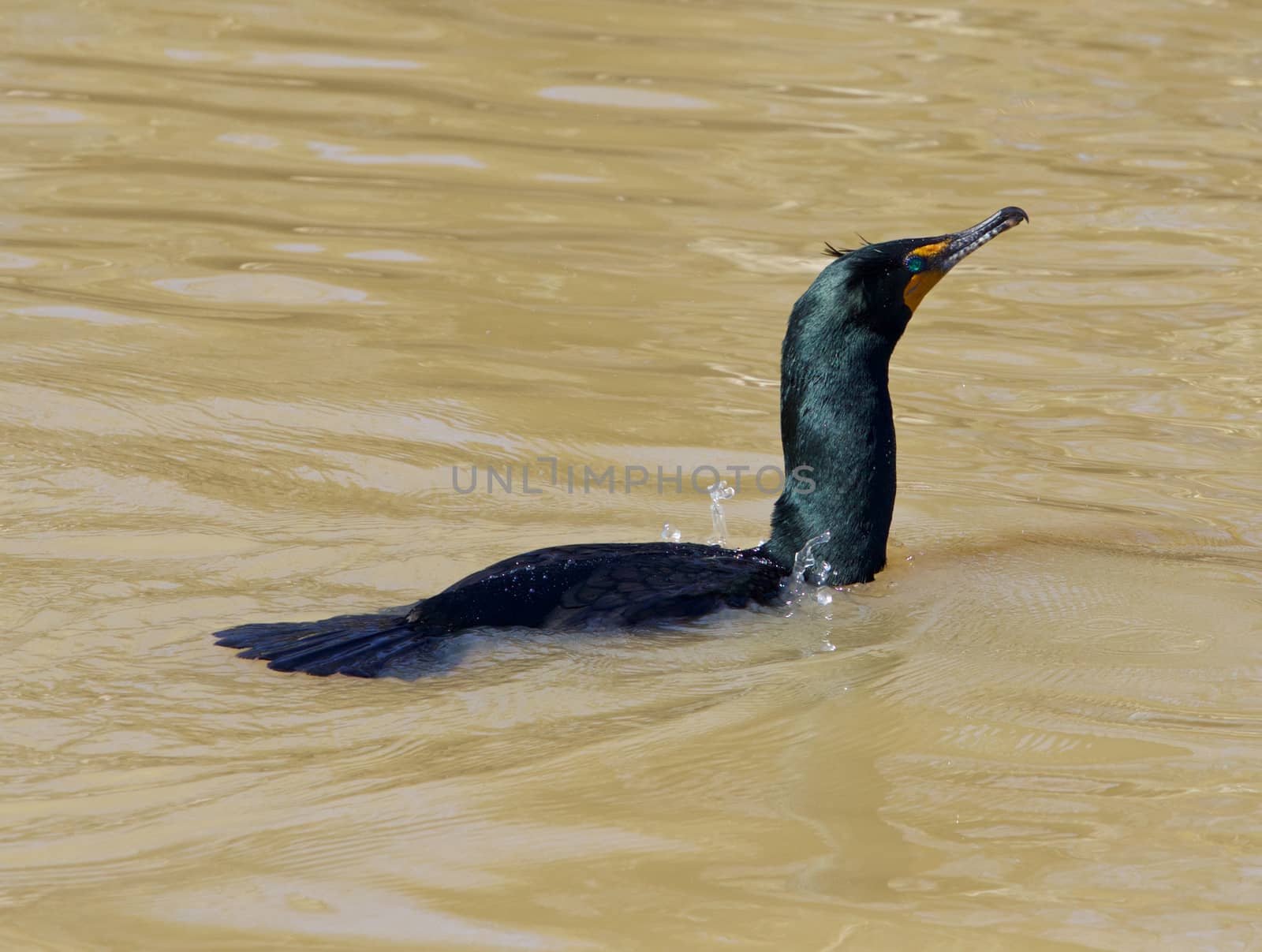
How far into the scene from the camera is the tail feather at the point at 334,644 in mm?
3852

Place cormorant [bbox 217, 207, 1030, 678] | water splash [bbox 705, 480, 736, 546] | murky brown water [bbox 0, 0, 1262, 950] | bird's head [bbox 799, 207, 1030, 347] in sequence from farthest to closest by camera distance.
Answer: water splash [bbox 705, 480, 736, 546]
bird's head [bbox 799, 207, 1030, 347]
cormorant [bbox 217, 207, 1030, 678]
murky brown water [bbox 0, 0, 1262, 950]

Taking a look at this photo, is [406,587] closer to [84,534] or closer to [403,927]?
[84,534]

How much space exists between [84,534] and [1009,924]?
3037 mm

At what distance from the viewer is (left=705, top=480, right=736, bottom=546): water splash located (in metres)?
5.06

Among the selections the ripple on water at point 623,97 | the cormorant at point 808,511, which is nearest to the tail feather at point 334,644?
the cormorant at point 808,511

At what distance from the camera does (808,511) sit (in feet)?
14.8

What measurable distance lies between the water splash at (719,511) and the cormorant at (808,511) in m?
0.47

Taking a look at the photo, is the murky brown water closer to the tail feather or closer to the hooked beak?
the tail feather

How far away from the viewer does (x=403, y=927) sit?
9.20ft

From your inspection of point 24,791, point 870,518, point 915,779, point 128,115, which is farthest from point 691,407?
point 128,115

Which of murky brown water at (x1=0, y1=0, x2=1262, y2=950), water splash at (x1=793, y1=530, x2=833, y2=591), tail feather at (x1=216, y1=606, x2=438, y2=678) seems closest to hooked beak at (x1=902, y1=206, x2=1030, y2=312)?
water splash at (x1=793, y1=530, x2=833, y2=591)

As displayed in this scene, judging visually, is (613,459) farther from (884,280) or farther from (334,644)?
(334,644)

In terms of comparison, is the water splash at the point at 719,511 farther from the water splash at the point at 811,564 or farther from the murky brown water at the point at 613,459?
the water splash at the point at 811,564

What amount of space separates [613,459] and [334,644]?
1.88m
